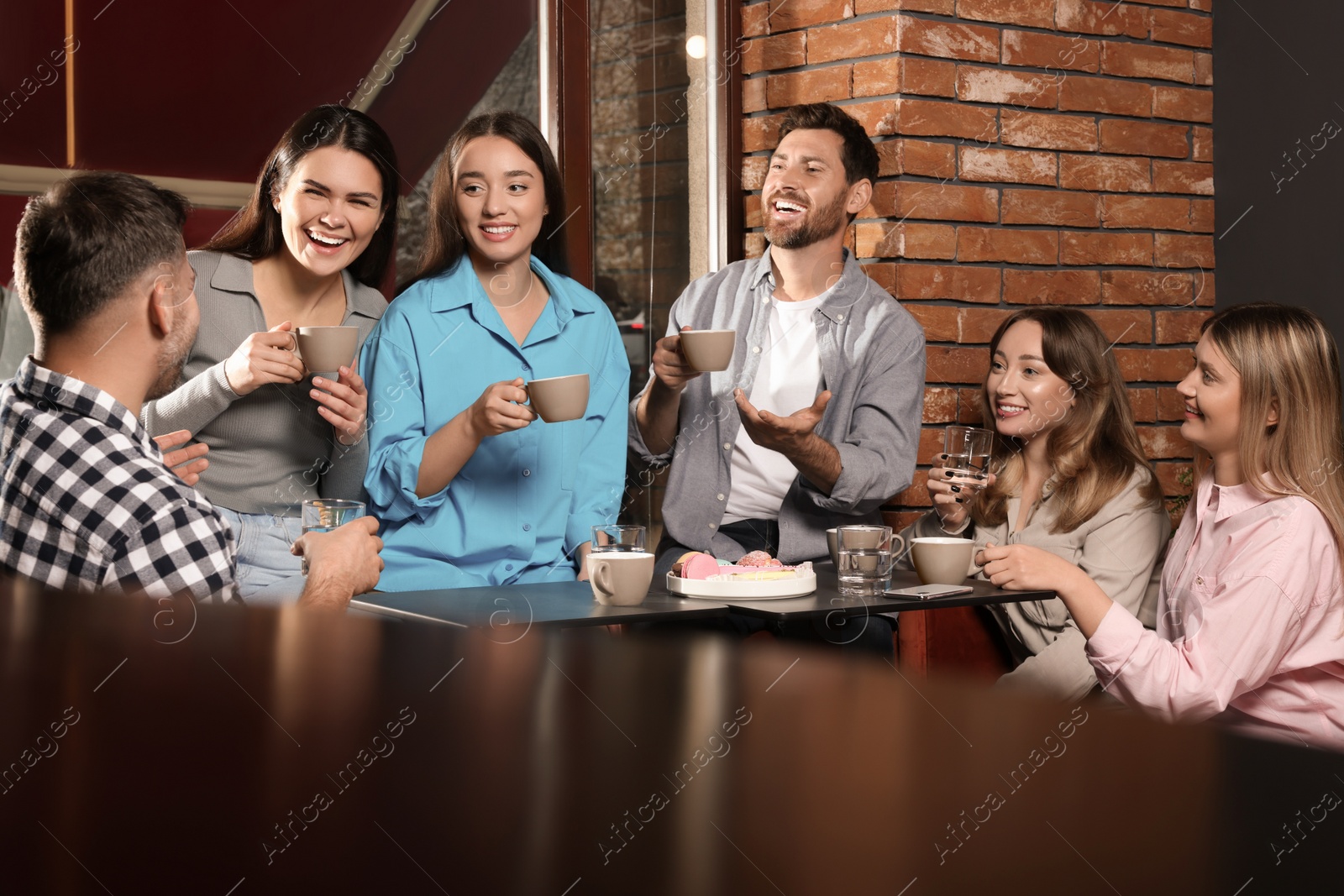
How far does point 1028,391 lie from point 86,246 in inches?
76.3

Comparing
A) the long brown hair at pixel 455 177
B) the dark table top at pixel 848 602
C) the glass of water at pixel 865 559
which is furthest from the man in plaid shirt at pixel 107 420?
the long brown hair at pixel 455 177

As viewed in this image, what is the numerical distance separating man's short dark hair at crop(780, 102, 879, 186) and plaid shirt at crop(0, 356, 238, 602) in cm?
197

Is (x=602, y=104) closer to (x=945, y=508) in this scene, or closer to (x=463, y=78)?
(x=463, y=78)

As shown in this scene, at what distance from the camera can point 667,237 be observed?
3441mm

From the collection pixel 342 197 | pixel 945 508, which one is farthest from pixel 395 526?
pixel 945 508

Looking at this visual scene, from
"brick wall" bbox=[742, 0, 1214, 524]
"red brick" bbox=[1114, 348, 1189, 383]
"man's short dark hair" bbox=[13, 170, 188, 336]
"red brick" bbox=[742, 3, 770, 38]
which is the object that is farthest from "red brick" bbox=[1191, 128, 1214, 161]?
"man's short dark hair" bbox=[13, 170, 188, 336]

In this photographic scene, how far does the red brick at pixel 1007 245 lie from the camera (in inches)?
Answer: 126

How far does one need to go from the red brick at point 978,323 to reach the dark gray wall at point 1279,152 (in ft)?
2.34

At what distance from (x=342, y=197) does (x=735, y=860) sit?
2205mm

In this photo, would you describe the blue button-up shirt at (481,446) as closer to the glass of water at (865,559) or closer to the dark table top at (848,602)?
the dark table top at (848,602)

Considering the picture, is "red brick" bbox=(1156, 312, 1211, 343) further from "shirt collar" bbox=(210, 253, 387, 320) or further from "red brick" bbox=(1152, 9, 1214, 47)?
"shirt collar" bbox=(210, 253, 387, 320)

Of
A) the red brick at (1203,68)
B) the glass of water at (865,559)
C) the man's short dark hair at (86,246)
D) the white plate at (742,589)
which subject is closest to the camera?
the man's short dark hair at (86,246)

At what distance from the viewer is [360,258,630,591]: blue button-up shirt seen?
2.45 metres

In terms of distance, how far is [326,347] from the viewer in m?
2.24
